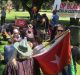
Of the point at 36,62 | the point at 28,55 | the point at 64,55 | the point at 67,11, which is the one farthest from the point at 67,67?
the point at 67,11

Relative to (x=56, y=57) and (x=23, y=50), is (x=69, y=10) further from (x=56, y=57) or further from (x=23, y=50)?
(x=23, y=50)

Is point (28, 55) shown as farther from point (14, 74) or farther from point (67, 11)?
point (67, 11)

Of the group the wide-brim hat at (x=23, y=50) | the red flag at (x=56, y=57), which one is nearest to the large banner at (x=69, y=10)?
the red flag at (x=56, y=57)

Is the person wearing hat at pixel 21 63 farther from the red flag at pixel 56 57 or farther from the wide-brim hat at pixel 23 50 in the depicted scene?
the red flag at pixel 56 57

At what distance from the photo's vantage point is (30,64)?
6.66 meters

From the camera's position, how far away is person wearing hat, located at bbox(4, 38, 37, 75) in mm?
6488

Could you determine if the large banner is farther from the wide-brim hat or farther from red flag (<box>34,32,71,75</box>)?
the wide-brim hat

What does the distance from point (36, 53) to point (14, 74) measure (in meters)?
0.95

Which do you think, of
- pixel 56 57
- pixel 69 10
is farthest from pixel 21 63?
pixel 69 10

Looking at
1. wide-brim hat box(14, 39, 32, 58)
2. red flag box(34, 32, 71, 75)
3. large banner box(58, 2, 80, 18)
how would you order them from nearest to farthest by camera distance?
1. wide-brim hat box(14, 39, 32, 58)
2. red flag box(34, 32, 71, 75)
3. large banner box(58, 2, 80, 18)

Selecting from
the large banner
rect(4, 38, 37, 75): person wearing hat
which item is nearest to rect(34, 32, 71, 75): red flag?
rect(4, 38, 37, 75): person wearing hat

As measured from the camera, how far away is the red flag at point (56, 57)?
715cm

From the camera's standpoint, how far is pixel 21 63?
6.58m

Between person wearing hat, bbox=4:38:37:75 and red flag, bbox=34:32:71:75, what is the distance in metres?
0.41
